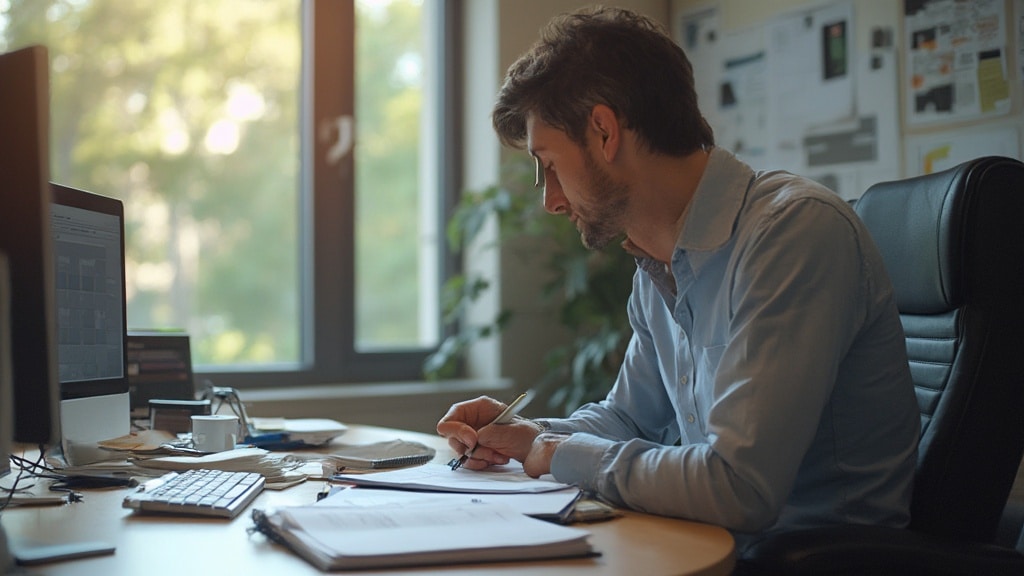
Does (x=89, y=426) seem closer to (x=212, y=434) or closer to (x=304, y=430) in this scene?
(x=212, y=434)

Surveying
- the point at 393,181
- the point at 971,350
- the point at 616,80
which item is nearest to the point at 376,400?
the point at 393,181

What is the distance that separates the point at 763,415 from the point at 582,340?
6.86 feet

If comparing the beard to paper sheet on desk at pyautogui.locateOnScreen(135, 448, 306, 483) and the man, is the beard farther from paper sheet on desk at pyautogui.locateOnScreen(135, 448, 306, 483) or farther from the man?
paper sheet on desk at pyautogui.locateOnScreen(135, 448, 306, 483)

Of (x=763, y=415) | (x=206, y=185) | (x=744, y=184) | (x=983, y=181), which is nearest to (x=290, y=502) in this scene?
(x=763, y=415)

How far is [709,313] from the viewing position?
51.4 inches

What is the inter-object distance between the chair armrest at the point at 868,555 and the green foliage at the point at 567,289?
74.0 inches

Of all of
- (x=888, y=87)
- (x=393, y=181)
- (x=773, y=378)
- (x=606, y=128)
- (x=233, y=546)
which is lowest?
(x=233, y=546)

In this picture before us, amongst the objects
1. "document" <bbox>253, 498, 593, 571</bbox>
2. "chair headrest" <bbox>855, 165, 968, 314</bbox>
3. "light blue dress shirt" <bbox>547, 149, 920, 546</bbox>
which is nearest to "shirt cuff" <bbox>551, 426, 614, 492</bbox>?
"light blue dress shirt" <bbox>547, 149, 920, 546</bbox>

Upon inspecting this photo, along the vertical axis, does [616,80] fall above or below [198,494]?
above

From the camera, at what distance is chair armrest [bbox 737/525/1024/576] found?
3.39 feet

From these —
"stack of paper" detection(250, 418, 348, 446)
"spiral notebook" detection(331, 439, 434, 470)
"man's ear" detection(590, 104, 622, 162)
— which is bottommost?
"stack of paper" detection(250, 418, 348, 446)

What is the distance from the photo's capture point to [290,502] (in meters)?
1.20

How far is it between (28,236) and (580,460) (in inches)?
26.0

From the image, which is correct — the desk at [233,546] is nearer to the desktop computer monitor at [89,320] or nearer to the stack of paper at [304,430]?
the desktop computer monitor at [89,320]
